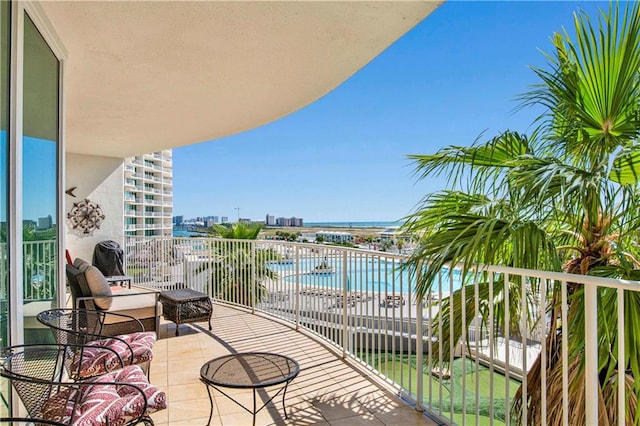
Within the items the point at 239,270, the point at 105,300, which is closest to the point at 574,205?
the point at 105,300

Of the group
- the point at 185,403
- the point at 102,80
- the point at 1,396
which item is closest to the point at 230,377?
the point at 185,403

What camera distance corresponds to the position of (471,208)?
2.42 m

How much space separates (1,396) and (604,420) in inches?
110

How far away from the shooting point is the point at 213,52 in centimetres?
313

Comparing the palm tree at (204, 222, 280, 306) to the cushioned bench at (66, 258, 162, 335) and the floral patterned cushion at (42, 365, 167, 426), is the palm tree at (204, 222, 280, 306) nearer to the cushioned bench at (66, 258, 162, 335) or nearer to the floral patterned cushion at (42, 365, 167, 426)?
the cushioned bench at (66, 258, 162, 335)

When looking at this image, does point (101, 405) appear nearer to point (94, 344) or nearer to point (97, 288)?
point (94, 344)

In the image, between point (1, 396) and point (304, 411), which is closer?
point (1, 396)

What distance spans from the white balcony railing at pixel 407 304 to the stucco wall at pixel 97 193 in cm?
58

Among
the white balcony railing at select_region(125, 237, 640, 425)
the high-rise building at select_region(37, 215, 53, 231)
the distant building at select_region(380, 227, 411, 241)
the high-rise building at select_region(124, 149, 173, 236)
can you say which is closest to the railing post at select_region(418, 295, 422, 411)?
the white balcony railing at select_region(125, 237, 640, 425)

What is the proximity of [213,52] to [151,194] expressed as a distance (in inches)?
1926

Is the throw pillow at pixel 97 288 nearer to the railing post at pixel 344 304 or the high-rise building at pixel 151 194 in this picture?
the railing post at pixel 344 304

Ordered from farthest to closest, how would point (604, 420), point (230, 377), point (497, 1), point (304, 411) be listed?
point (497, 1), point (304, 411), point (230, 377), point (604, 420)

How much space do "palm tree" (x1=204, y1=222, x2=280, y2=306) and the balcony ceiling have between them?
1.92 meters

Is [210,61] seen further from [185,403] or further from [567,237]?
[567,237]
